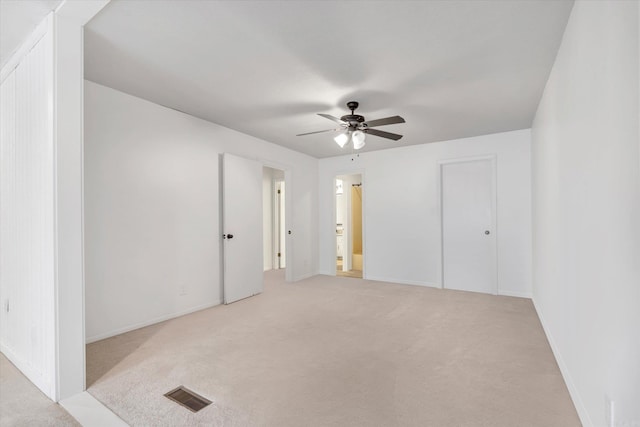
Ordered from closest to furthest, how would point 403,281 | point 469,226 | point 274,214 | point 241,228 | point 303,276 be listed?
point 241,228 < point 469,226 < point 403,281 < point 303,276 < point 274,214

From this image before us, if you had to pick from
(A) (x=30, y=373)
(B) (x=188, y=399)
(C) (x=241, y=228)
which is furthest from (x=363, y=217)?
(A) (x=30, y=373)

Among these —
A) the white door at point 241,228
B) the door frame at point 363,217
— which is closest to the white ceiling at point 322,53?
the white door at point 241,228

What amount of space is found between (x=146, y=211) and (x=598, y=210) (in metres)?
3.82

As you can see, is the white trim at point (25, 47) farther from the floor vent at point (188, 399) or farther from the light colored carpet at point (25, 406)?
the floor vent at point (188, 399)

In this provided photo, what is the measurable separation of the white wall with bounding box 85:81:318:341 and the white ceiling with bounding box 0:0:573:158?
333 mm

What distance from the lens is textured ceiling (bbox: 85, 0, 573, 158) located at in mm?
1984

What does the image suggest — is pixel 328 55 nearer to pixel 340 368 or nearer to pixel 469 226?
pixel 340 368

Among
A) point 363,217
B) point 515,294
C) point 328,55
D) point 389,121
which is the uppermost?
point 328,55

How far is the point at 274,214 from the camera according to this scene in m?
7.34

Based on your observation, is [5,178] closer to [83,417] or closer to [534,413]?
[83,417]

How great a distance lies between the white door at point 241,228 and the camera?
4.31m

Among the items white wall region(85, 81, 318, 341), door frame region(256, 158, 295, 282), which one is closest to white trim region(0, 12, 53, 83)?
white wall region(85, 81, 318, 341)

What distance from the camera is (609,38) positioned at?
137cm

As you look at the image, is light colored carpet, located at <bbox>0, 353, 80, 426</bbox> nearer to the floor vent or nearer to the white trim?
the floor vent
